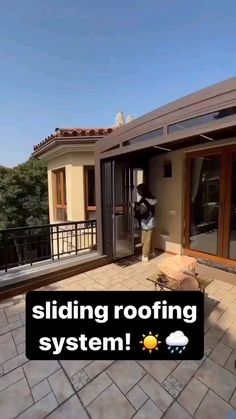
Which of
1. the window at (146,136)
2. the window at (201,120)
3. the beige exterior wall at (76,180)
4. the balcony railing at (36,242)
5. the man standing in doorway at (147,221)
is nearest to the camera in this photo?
the window at (201,120)

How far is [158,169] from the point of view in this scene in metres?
5.53

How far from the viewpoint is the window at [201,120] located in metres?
2.40

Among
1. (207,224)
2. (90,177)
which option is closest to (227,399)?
(207,224)

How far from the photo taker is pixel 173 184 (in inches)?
201

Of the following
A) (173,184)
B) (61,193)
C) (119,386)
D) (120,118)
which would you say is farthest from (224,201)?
(61,193)

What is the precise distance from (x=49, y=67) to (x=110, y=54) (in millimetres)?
1613

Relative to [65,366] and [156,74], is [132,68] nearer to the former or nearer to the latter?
[156,74]

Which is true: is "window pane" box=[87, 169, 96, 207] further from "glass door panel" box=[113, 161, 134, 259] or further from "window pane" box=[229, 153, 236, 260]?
"window pane" box=[229, 153, 236, 260]

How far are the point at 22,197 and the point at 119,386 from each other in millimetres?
11975

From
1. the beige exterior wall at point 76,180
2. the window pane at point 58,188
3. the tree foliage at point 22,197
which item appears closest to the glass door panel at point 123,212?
the beige exterior wall at point 76,180

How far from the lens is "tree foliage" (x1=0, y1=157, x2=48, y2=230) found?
11594 millimetres

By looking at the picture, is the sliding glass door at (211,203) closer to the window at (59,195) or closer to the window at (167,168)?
the window at (167,168)

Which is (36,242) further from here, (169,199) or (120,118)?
(120,118)

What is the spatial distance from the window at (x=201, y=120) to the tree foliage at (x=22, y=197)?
10711 mm
